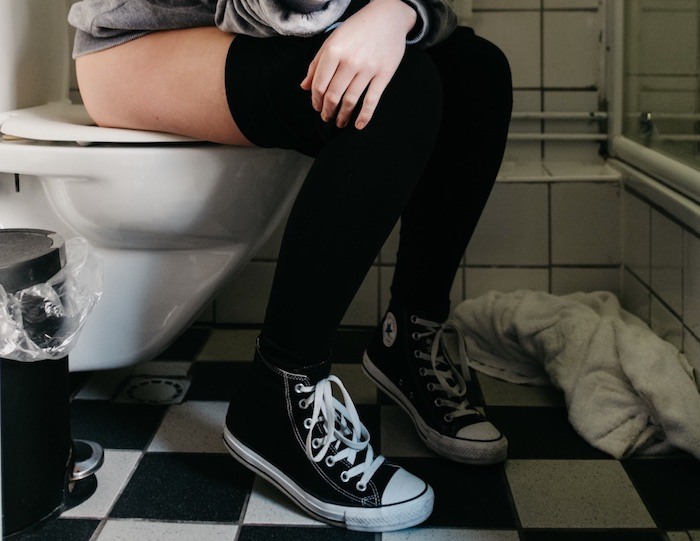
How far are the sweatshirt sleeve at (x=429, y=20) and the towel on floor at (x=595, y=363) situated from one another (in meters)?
0.46

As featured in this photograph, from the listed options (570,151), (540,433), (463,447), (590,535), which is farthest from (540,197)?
(590,535)

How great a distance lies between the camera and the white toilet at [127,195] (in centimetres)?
90

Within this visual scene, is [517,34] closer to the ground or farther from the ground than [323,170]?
farther from the ground

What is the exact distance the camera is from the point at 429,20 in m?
0.85

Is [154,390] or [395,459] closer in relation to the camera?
[395,459]

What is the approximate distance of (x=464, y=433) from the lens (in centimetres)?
95

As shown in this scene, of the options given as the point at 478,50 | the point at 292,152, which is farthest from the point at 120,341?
the point at 478,50

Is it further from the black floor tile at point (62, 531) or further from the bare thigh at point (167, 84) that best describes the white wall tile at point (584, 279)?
the black floor tile at point (62, 531)

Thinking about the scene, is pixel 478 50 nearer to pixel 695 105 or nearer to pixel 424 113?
pixel 424 113

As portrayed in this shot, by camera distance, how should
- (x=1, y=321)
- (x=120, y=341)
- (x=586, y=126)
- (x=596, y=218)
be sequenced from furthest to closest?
(x=586, y=126) → (x=596, y=218) → (x=120, y=341) → (x=1, y=321)

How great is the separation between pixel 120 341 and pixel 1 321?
0.35m

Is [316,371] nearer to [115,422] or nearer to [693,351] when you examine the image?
[115,422]

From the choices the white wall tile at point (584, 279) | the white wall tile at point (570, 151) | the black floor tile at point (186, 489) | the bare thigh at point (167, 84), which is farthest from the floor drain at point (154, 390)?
the white wall tile at point (570, 151)

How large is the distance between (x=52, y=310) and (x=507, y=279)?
0.83 metres
